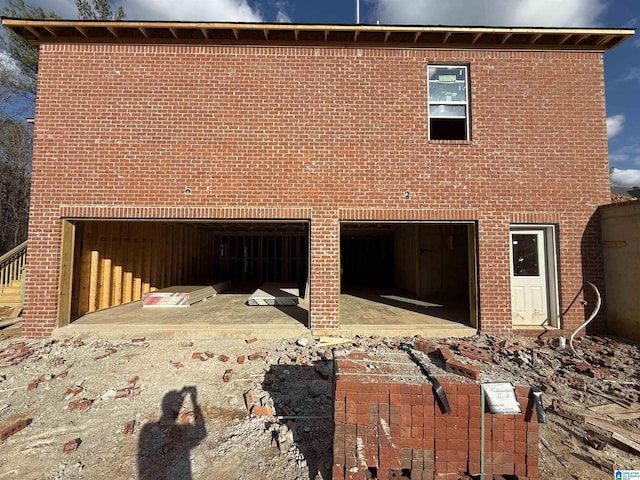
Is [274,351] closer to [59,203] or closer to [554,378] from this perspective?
[554,378]

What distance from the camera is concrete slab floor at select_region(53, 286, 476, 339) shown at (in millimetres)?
6547

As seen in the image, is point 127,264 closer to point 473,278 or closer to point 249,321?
point 249,321

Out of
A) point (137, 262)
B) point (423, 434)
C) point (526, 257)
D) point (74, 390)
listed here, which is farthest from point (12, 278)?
point (526, 257)

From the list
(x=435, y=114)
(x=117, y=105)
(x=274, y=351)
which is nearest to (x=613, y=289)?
(x=435, y=114)

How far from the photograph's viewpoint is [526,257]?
279 inches

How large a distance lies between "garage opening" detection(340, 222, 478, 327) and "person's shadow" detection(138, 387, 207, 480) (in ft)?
13.7

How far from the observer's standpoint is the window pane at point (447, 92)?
720cm

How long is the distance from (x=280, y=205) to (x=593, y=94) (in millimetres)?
8051

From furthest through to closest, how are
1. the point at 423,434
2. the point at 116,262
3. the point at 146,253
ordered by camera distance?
1. the point at 146,253
2. the point at 116,262
3. the point at 423,434

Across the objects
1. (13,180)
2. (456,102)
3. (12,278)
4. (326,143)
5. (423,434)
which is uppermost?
(13,180)

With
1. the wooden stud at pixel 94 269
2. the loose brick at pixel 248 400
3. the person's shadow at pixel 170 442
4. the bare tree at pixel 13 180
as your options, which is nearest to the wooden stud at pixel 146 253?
the wooden stud at pixel 94 269

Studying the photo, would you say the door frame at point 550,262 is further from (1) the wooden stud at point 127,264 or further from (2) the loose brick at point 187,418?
(1) the wooden stud at point 127,264

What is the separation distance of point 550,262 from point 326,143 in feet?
20.0

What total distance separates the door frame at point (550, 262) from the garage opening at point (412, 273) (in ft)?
3.79
